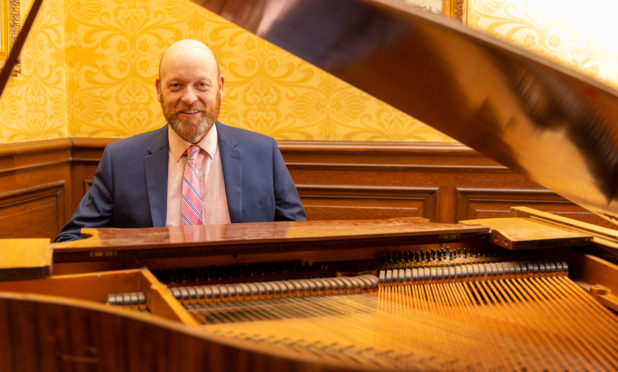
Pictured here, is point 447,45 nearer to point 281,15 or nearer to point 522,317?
point 281,15

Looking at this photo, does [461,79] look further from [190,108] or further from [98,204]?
[98,204]

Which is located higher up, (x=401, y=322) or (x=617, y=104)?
(x=617, y=104)

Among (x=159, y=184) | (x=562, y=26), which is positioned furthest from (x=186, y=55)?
(x=562, y=26)

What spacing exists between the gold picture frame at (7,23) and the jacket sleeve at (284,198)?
1.33 meters

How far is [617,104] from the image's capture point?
0.98 metres

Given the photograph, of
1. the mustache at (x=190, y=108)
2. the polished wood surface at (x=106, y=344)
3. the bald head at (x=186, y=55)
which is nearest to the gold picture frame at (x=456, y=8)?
the bald head at (x=186, y=55)

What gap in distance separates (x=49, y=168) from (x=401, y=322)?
2454mm

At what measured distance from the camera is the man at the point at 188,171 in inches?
75.5

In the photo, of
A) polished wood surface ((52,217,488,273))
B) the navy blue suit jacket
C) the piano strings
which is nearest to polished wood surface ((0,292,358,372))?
the piano strings

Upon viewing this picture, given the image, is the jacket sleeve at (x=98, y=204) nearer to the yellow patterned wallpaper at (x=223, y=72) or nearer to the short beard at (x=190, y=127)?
the short beard at (x=190, y=127)

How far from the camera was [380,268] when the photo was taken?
1408 mm

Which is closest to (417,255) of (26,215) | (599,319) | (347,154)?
(599,319)

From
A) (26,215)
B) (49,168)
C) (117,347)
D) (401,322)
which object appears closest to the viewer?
(117,347)

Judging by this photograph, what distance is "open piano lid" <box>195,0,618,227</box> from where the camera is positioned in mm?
976
